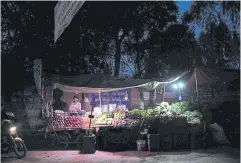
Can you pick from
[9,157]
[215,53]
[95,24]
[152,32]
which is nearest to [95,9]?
[95,24]

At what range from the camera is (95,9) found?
2116cm

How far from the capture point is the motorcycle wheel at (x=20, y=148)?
33.6 ft

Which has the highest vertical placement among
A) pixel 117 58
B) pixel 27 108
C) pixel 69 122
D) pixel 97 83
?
pixel 117 58

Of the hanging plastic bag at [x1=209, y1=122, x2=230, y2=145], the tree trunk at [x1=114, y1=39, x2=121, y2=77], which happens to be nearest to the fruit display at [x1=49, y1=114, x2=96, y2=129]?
the hanging plastic bag at [x1=209, y1=122, x2=230, y2=145]

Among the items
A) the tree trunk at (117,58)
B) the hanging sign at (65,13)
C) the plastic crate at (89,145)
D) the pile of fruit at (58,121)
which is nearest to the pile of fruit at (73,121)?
the pile of fruit at (58,121)

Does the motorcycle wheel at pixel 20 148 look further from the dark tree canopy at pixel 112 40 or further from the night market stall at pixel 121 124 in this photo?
the dark tree canopy at pixel 112 40

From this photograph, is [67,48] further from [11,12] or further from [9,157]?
[9,157]

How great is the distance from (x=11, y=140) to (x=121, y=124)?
13.4ft

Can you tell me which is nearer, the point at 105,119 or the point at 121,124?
the point at 121,124

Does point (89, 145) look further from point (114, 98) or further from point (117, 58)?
point (117, 58)

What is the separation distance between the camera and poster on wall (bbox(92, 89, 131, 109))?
55.8ft

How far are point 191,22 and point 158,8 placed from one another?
10.9ft

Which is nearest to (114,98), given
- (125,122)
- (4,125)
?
(125,122)

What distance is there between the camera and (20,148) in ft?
35.3
